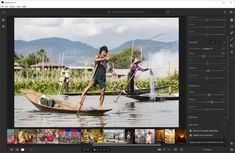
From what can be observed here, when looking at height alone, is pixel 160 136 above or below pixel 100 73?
below

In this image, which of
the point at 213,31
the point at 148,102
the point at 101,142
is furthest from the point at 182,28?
the point at 101,142

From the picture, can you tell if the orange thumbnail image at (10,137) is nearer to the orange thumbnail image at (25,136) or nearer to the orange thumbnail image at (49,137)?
the orange thumbnail image at (25,136)

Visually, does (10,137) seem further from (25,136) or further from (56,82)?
(56,82)

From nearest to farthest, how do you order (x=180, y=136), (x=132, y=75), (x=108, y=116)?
(x=180, y=136)
(x=108, y=116)
(x=132, y=75)

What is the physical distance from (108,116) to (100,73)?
530 mm

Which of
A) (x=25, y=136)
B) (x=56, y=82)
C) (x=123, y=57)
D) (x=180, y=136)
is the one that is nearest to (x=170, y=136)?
(x=180, y=136)

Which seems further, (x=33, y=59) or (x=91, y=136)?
(x=33, y=59)

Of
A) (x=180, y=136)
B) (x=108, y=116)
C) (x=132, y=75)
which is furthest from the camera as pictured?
(x=132, y=75)

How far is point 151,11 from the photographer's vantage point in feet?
21.5

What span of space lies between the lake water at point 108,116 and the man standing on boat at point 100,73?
0.06m

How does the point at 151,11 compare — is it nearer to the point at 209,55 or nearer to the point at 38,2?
the point at 209,55

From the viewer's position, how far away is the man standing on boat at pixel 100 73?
666 centimetres

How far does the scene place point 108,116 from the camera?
6633 millimetres

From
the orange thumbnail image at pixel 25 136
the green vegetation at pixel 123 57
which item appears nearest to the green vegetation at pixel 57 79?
the green vegetation at pixel 123 57
